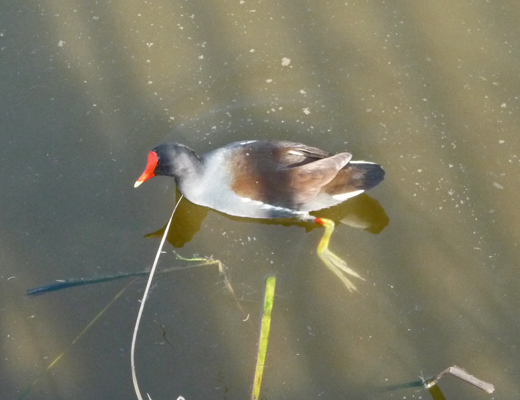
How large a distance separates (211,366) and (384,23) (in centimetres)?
197

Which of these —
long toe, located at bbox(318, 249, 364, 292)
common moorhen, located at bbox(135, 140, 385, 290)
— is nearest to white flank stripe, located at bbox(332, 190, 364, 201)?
common moorhen, located at bbox(135, 140, 385, 290)

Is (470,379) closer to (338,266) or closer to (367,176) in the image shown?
(338,266)

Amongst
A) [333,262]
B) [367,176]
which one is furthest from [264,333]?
[367,176]

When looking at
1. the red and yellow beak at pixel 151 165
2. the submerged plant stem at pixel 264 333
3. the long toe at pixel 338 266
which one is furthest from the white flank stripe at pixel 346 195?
the red and yellow beak at pixel 151 165

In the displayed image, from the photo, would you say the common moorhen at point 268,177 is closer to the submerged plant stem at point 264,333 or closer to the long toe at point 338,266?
the long toe at point 338,266

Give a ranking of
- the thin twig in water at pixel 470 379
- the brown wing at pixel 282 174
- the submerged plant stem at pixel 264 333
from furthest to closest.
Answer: the brown wing at pixel 282 174, the submerged plant stem at pixel 264 333, the thin twig in water at pixel 470 379

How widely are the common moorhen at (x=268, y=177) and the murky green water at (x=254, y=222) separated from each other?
→ 0.55 feet

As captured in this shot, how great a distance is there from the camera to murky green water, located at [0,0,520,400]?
249 cm

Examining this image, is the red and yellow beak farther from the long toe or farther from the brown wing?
the long toe

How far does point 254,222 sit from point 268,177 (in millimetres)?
317

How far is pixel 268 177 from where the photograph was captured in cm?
253

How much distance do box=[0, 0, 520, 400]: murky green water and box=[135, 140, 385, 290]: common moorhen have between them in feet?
0.55

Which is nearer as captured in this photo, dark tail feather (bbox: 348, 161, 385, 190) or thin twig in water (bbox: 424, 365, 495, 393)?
thin twig in water (bbox: 424, 365, 495, 393)

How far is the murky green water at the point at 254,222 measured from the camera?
2.49m
